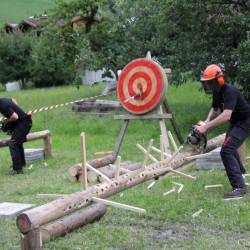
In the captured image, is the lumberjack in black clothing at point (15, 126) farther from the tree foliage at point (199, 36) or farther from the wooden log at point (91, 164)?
the tree foliage at point (199, 36)

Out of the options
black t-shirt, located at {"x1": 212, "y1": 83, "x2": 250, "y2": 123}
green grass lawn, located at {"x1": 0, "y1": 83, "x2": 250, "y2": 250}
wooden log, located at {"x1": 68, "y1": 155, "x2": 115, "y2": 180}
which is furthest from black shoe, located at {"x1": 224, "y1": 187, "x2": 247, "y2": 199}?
wooden log, located at {"x1": 68, "y1": 155, "x2": 115, "y2": 180}

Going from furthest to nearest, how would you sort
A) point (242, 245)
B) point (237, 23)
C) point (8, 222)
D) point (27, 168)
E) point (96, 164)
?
point (237, 23)
point (27, 168)
point (96, 164)
point (8, 222)
point (242, 245)

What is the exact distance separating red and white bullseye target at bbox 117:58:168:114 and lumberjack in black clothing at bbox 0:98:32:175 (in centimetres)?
194

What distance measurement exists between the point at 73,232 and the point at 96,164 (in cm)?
323

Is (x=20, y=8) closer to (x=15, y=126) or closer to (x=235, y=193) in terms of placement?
(x=15, y=126)

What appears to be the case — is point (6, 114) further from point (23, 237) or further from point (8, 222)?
point (23, 237)

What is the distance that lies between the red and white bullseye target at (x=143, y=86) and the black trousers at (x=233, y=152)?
2730mm

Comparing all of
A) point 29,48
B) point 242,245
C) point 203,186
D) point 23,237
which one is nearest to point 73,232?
point 23,237

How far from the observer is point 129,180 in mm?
6984

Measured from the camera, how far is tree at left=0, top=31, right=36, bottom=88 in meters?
35.8

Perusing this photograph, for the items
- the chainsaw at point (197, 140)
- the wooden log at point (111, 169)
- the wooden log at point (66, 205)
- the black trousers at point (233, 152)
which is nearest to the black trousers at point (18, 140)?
the wooden log at point (111, 169)

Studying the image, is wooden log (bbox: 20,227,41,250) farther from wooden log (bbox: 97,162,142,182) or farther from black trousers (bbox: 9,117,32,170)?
black trousers (bbox: 9,117,32,170)

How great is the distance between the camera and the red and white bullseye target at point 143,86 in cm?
1043

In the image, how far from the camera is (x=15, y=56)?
1409 inches
